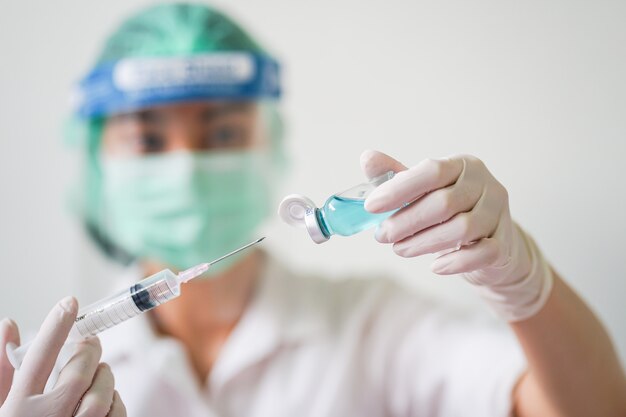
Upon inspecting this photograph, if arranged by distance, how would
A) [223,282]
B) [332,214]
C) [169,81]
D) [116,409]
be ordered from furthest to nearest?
1. [223,282]
2. [169,81]
3. [116,409]
4. [332,214]

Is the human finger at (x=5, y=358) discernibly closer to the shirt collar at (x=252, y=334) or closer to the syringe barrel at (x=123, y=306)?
the syringe barrel at (x=123, y=306)

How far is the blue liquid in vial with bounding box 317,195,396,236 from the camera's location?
70 centimetres

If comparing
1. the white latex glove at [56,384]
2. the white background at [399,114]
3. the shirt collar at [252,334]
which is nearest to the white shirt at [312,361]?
the shirt collar at [252,334]

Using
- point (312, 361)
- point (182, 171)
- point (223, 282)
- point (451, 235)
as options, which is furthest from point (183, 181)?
point (451, 235)

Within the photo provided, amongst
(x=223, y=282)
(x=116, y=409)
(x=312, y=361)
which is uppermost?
(x=116, y=409)

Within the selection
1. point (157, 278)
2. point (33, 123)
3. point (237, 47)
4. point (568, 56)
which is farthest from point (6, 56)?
point (568, 56)

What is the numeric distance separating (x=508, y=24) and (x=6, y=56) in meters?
1.32

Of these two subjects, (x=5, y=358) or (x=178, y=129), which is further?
(x=178, y=129)

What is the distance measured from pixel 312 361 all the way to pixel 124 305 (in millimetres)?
590

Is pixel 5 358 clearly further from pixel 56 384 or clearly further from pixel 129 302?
pixel 129 302

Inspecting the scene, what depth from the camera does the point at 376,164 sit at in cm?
75

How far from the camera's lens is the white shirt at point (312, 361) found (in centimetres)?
119

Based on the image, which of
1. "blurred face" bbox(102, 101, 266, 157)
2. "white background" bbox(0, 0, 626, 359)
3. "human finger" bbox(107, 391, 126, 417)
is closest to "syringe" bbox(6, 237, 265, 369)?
"human finger" bbox(107, 391, 126, 417)

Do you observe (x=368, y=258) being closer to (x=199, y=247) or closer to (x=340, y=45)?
(x=199, y=247)
